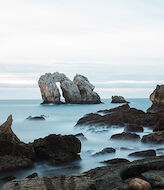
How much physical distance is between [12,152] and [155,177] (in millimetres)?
6560

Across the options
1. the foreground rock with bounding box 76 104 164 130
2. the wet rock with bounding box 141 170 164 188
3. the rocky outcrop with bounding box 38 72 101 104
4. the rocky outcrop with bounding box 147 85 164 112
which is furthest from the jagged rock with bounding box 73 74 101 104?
the wet rock with bounding box 141 170 164 188

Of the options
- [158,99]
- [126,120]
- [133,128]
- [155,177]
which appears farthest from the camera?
[158,99]

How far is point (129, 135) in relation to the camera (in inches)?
653

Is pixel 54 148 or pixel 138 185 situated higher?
pixel 138 185

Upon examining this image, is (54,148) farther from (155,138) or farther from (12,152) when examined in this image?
(155,138)

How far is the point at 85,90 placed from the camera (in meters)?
95.2

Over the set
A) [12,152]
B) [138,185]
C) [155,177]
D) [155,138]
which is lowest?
[155,138]

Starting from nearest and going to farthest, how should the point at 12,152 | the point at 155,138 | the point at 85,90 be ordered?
the point at 12,152
the point at 155,138
the point at 85,90

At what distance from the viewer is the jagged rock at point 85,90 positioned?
95875 millimetres

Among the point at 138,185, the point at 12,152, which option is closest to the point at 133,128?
the point at 12,152

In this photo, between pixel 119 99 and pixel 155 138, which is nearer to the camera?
pixel 155 138

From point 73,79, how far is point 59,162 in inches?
3495

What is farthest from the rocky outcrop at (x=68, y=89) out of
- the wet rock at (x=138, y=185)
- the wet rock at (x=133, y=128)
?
the wet rock at (x=138, y=185)

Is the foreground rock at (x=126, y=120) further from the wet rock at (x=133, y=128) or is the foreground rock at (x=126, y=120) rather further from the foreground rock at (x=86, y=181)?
the foreground rock at (x=86, y=181)
